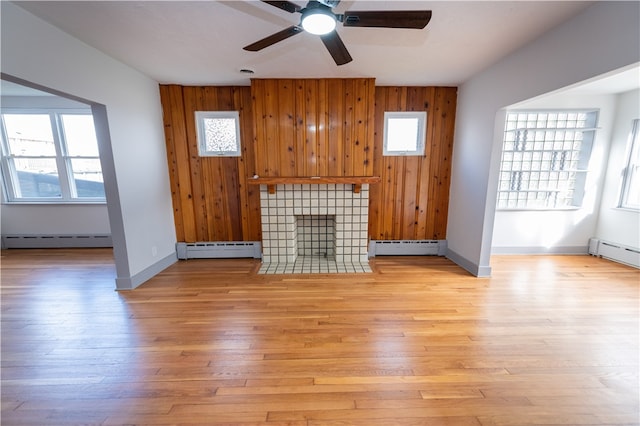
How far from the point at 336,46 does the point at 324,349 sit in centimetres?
219

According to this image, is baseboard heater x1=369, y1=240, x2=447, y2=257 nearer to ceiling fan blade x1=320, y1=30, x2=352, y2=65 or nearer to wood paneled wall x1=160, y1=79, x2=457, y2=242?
wood paneled wall x1=160, y1=79, x2=457, y2=242

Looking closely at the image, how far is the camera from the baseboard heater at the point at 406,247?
3852mm

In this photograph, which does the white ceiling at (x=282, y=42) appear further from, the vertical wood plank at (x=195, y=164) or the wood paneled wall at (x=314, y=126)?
the vertical wood plank at (x=195, y=164)

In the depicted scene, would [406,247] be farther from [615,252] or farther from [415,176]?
[615,252]

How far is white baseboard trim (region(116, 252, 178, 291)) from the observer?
2.82 metres

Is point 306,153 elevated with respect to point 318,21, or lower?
lower

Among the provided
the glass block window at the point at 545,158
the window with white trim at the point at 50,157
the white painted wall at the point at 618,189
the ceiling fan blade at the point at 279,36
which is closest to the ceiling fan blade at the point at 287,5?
the ceiling fan blade at the point at 279,36

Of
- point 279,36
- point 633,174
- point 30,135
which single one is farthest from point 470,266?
point 30,135

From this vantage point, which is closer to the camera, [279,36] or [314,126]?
[279,36]

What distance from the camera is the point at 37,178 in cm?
421

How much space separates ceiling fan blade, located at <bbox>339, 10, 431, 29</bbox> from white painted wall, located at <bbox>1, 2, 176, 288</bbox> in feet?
7.57

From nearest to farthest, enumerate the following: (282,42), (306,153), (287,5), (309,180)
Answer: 1. (287,5)
2. (282,42)
3. (309,180)
4. (306,153)

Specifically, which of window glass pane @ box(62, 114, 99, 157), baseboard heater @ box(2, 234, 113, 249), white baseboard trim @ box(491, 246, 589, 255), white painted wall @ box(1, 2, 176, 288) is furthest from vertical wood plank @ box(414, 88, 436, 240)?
window glass pane @ box(62, 114, 99, 157)

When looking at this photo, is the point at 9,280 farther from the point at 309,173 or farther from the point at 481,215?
the point at 481,215
